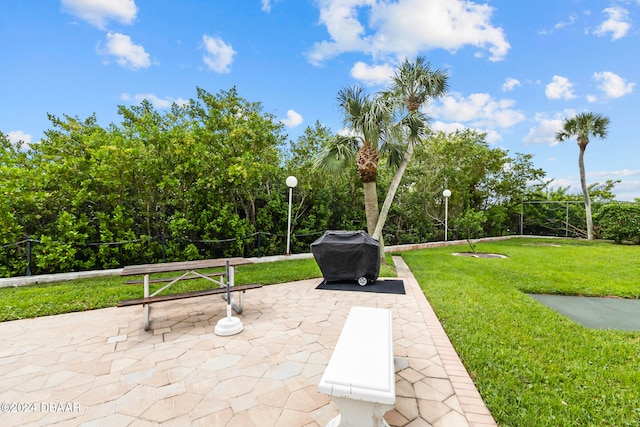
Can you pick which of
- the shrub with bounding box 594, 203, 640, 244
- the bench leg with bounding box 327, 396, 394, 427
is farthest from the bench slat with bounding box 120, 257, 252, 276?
the shrub with bounding box 594, 203, 640, 244

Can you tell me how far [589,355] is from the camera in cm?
283

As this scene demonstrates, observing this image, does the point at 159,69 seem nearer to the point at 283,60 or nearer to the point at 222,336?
the point at 283,60

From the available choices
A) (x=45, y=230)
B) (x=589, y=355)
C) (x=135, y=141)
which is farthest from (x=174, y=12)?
(x=589, y=355)

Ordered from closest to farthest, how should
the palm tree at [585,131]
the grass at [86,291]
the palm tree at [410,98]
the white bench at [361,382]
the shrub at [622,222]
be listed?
the white bench at [361,382], the grass at [86,291], the palm tree at [410,98], the shrub at [622,222], the palm tree at [585,131]

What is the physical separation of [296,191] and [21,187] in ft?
22.6

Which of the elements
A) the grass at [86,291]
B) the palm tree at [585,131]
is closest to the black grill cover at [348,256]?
the grass at [86,291]

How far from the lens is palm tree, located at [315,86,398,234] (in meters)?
7.11

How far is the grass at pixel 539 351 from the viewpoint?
6.70 ft

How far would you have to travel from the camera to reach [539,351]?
9.48 ft

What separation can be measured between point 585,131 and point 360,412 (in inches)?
749

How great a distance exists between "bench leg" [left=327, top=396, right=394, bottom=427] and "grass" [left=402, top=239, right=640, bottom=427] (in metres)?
1.06

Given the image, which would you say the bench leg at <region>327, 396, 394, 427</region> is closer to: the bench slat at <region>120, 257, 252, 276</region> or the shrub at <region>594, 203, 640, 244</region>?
the bench slat at <region>120, 257, 252, 276</region>

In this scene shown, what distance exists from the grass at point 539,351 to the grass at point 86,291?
233 cm

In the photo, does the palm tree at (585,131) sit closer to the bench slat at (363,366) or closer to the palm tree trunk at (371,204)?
the palm tree trunk at (371,204)
